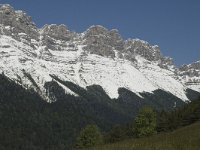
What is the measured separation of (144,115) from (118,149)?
259 ft

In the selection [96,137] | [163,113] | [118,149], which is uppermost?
[163,113]

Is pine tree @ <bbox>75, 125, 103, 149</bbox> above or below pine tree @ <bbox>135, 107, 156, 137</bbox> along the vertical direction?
below

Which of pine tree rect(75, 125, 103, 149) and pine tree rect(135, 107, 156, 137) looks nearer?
pine tree rect(135, 107, 156, 137)

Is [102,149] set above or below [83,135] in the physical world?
below

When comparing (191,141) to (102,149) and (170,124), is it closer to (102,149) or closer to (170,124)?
(102,149)

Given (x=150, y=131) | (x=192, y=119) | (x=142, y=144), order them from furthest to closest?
(x=150, y=131), (x=192, y=119), (x=142, y=144)

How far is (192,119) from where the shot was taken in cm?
9281

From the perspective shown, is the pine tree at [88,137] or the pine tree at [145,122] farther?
the pine tree at [88,137]

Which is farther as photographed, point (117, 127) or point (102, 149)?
point (117, 127)

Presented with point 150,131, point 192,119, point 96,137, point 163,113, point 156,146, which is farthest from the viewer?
point 163,113

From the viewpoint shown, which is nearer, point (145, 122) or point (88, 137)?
point (145, 122)

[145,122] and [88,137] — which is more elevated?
[145,122]

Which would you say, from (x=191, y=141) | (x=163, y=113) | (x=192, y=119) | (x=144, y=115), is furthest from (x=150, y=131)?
(x=191, y=141)

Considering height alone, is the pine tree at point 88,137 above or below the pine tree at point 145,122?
below
